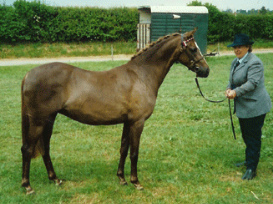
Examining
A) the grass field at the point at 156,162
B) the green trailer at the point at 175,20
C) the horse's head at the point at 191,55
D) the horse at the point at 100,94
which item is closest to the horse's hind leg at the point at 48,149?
the horse at the point at 100,94

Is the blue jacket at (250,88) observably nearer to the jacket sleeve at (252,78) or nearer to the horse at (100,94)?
the jacket sleeve at (252,78)

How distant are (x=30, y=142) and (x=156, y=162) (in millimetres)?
2227

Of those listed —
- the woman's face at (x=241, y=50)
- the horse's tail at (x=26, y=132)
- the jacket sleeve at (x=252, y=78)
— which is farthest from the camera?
the woman's face at (x=241, y=50)

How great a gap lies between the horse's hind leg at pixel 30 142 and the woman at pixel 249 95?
2.81 metres

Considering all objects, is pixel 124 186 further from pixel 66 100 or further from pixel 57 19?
pixel 57 19

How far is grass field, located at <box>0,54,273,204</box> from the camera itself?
4.02 m

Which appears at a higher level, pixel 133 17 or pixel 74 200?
pixel 133 17

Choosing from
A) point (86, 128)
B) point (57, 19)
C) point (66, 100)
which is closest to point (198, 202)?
point (66, 100)

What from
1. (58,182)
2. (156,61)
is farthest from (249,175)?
(58,182)

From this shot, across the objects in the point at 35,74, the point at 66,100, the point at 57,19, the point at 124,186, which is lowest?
the point at 124,186

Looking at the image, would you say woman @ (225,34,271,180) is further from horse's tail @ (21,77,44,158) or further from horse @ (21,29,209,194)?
horse's tail @ (21,77,44,158)

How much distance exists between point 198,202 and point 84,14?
72.1 ft

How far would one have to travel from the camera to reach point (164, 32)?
18.5 meters

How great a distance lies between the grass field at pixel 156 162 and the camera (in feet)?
13.2
